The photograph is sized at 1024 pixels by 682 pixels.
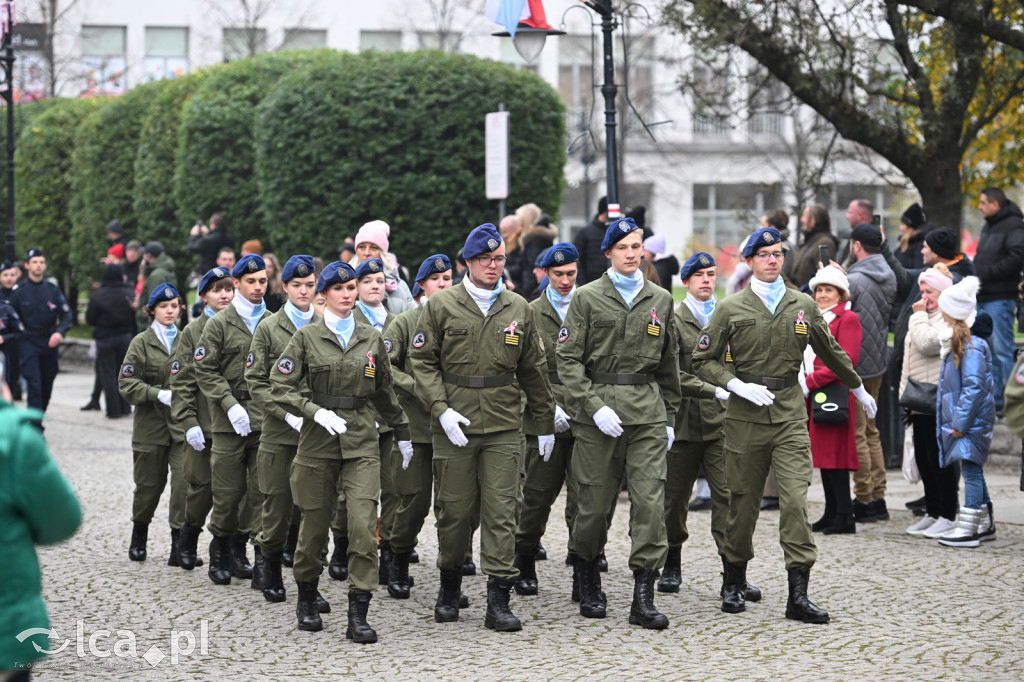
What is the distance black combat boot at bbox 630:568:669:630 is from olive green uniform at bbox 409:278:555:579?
26.2 inches

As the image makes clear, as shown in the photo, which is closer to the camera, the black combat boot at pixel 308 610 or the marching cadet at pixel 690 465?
the black combat boot at pixel 308 610

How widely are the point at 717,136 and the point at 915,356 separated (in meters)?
41.4

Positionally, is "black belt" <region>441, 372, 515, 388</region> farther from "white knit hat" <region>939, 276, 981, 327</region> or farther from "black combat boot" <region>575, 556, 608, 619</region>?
"white knit hat" <region>939, 276, 981, 327</region>

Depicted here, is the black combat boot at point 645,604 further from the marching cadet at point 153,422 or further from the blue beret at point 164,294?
the blue beret at point 164,294

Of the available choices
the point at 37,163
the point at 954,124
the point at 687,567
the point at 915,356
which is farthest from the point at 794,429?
the point at 37,163

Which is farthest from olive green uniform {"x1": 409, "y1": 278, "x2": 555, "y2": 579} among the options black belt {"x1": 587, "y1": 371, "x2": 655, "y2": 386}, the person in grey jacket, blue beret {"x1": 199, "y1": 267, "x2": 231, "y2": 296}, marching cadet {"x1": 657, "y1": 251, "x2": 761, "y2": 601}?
the person in grey jacket

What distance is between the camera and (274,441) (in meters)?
8.04

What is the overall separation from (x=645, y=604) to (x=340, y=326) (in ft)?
7.26

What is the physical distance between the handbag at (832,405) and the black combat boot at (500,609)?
3.41 metres

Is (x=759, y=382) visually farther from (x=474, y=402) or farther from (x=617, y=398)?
(x=474, y=402)

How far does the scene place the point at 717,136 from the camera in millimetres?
50594

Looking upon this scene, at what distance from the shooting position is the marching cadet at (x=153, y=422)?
9469 millimetres

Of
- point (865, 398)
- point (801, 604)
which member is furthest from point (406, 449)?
point (865, 398)

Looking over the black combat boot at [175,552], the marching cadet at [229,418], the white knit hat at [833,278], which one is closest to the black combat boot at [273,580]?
the marching cadet at [229,418]
